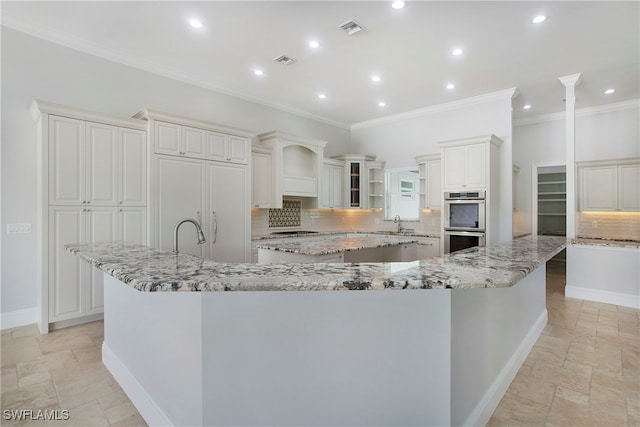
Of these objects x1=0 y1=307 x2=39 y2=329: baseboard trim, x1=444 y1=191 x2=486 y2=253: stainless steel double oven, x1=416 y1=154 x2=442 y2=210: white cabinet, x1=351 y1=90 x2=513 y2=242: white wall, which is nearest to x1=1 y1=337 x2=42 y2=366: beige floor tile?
x1=0 y1=307 x2=39 y2=329: baseboard trim

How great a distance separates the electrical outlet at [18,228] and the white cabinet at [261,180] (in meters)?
2.69

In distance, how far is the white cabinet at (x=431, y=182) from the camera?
5719 mm

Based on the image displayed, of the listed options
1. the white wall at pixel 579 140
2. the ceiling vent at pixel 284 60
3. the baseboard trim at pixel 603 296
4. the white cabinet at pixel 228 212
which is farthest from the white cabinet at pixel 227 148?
the white wall at pixel 579 140

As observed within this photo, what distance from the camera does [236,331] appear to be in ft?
4.47

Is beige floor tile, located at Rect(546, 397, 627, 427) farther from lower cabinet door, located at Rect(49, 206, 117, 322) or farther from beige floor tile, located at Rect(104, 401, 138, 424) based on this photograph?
lower cabinet door, located at Rect(49, 206, 117, 322)

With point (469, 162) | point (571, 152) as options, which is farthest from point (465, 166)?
point (571, 152)

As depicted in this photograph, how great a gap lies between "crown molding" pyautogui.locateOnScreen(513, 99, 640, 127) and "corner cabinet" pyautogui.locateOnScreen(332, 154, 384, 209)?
2.99 m

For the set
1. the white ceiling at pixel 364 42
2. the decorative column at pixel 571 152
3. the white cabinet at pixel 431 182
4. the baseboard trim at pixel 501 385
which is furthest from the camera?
the white cabinet at pixel 431 182

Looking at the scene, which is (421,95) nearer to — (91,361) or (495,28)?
(495,28)

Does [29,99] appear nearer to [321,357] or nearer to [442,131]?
[321,357]

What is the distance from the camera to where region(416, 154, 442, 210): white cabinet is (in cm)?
572

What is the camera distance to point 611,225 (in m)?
5.77

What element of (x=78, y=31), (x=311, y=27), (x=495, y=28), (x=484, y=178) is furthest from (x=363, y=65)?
(x=78, y=31)

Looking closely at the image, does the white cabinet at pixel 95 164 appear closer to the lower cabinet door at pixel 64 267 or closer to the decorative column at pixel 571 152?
the lower cabinet door at pixel 64 267
